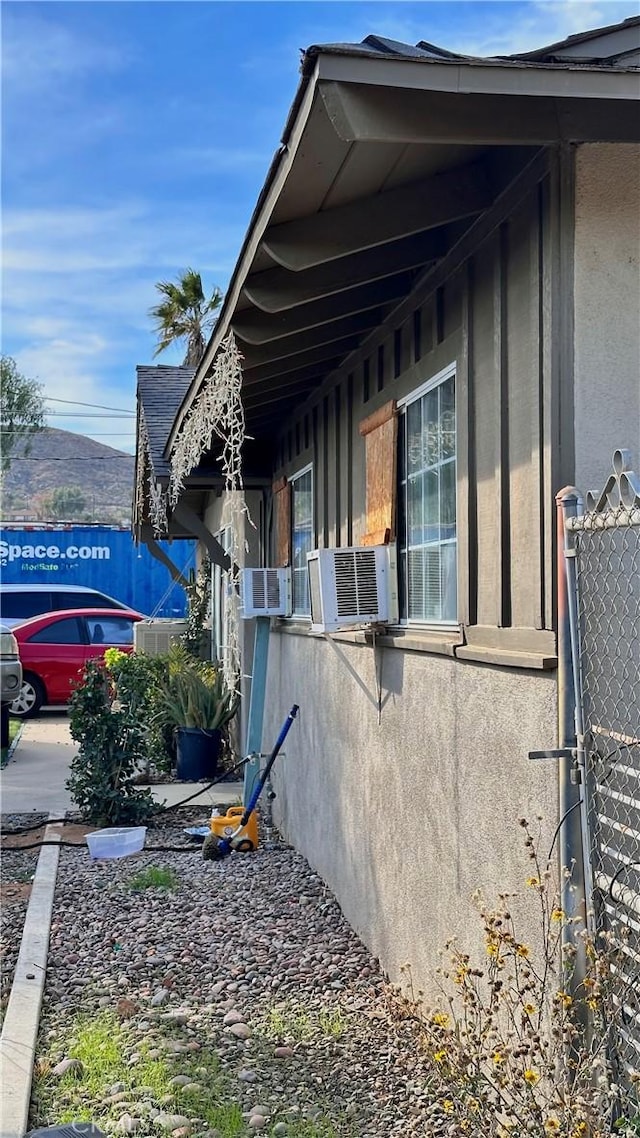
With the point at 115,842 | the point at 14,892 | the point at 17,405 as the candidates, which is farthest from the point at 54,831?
the point at 17,405

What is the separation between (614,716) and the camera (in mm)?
2707

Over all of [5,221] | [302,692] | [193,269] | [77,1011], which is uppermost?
[193,269]

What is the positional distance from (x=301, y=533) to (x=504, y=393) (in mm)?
4206

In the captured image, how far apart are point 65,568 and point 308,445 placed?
52.8 ft

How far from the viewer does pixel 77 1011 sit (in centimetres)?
457

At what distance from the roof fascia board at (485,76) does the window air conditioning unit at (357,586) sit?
2.45 meters

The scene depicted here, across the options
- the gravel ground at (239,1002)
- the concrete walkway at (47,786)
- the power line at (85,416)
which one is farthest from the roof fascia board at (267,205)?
the power line at (85,416)

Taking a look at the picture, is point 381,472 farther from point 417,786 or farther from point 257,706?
point 257,706

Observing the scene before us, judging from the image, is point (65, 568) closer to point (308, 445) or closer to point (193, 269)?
point (193, 269)

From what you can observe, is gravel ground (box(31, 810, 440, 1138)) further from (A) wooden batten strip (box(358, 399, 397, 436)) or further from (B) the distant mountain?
(B) the distant mountain

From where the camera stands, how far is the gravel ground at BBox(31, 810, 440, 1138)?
143 inches

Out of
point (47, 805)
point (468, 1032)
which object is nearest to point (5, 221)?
point (47, 805)

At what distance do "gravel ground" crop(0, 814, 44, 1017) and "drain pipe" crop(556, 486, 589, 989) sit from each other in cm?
299

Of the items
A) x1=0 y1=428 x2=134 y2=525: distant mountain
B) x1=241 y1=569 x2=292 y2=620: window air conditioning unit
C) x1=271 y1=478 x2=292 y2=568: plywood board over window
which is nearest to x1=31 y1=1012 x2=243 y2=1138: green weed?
x1=241 y1=569 x2=292 y2=620: window air conditioning unit
